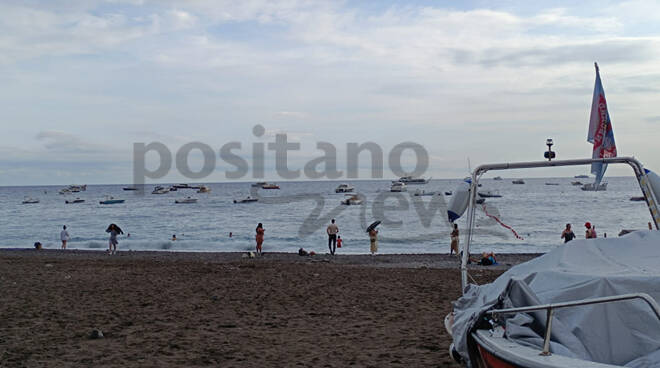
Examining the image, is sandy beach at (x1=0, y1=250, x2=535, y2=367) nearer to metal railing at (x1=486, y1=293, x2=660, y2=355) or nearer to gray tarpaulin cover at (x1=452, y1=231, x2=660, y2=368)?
gray tarpaulin cover at (x1=452, y1=231, x2=660, y2=368)

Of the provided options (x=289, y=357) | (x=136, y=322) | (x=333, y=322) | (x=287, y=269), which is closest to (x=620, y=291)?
(x=289, y=357)

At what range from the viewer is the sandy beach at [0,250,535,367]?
852 centimetres

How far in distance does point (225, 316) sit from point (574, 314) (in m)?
7.49

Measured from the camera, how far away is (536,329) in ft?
17.0

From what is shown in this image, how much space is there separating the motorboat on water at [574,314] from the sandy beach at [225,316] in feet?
8.21

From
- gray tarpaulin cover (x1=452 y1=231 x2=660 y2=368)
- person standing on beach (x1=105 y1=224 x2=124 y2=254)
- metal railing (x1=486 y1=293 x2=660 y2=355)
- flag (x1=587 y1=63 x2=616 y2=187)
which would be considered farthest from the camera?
person standing on beach (x1=105 y1=224 x2=124 y2=254)

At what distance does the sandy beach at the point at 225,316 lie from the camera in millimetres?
8516

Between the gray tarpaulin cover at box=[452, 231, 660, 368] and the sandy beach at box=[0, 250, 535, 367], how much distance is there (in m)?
2.46

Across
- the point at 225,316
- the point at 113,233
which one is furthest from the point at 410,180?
the point at 225,316

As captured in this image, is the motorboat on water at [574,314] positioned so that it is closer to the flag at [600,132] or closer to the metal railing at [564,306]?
the metal railing at [564,306]

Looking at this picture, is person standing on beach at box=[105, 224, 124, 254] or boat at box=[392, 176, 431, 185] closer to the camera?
person standing on beach at box=[105, 224, 124, 254]

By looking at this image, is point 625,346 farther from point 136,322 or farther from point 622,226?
point 622,226

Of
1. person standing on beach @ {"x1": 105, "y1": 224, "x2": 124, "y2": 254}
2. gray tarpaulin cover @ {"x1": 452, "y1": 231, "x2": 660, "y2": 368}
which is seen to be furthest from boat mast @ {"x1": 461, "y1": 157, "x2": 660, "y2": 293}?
person standing on beach @ {"x1": 105, "y1": 224, "x2": 124, "y2": 254}

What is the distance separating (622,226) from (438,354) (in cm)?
4886
